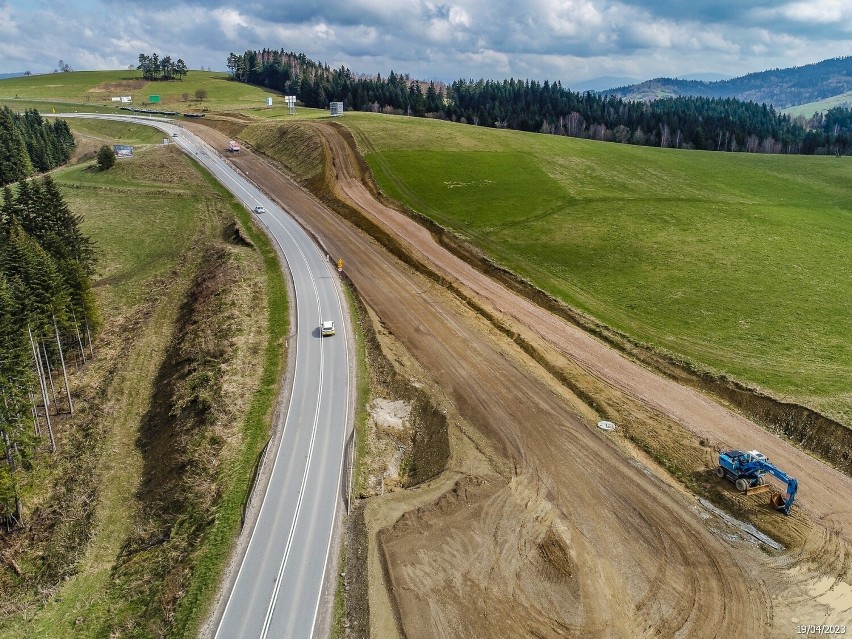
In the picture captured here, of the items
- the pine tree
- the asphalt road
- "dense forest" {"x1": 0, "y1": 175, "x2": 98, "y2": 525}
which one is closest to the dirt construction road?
the asphalt road

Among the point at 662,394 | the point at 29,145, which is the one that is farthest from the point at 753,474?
the point at 29,145

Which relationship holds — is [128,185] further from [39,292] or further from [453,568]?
[453,568]

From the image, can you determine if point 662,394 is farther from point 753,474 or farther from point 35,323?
point 35,323

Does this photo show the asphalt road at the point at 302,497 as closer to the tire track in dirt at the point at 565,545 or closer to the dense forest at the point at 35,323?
the tire track in dirt at the point at 565,545

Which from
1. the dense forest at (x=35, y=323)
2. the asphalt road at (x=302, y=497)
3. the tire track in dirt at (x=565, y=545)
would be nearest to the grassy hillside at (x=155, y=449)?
the asphalt road at (x=302, y=497)

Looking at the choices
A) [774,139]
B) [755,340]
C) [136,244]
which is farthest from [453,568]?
[774,139]
